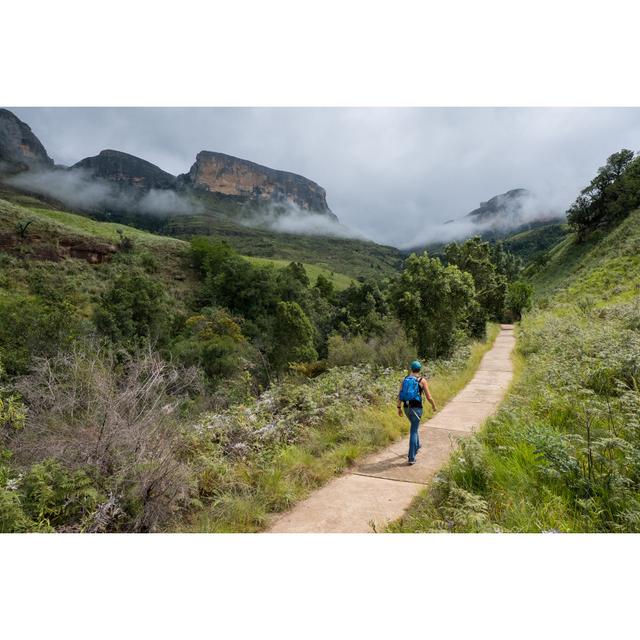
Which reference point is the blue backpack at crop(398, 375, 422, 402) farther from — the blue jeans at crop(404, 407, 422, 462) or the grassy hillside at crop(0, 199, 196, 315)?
the grassy hillside at crop(0, 199, 196, 315)

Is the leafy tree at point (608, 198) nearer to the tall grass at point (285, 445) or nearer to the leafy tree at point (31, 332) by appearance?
the tall grass at point (285, 445)

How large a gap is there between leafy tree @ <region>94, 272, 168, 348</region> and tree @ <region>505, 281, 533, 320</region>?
32.9 meters

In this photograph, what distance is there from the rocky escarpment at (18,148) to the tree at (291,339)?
144 meters

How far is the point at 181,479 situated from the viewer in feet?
14.4

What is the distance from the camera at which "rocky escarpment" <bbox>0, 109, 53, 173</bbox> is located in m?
132

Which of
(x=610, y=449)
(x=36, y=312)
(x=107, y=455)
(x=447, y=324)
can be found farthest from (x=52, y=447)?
(x=36, y=312)

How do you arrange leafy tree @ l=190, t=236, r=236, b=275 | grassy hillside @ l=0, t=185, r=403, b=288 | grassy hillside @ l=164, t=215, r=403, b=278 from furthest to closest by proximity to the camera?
1. grassy hillside @ l=164, t=215, r=403, b=278
2. grassy hillside @ l=0, t=185, r=403, b=288
3. leafy tree @ l=190, t=236, r=236, b=275

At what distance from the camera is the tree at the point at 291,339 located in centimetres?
3300

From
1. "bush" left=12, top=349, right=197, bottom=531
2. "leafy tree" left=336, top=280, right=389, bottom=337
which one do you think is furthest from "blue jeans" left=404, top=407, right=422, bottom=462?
"leafy tree" left=336, top=280, right=389, bottom=337

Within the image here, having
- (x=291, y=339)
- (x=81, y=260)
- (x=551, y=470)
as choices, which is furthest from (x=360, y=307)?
(x=551, y=470)

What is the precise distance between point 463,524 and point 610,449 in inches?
78.5

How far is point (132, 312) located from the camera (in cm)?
3447

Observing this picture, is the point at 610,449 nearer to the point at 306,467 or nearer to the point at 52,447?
the point at 306,467

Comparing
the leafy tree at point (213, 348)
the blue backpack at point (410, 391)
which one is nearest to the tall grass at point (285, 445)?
the blue backpack at point (410, 391)
